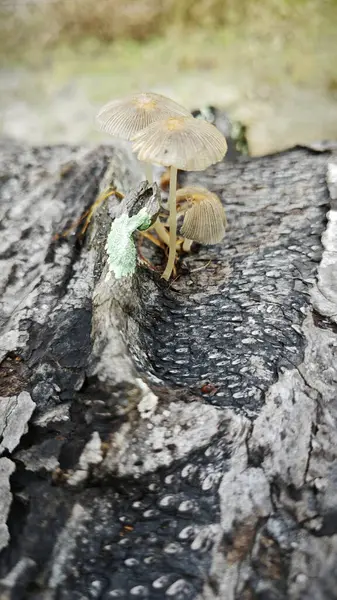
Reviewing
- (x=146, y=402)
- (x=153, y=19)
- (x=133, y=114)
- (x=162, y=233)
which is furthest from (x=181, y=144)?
(x=153, y=19)

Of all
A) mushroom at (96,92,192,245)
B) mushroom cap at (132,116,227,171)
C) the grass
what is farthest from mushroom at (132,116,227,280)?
the grass

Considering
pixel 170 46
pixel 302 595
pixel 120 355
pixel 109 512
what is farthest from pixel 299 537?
pixel 170 46

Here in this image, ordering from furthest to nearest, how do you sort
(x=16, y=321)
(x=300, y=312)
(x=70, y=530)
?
(x=16, y=321) < (x=300, y=312) < (x=70, y=530)

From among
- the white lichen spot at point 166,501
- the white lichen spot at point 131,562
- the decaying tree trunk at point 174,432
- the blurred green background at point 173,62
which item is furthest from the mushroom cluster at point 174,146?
the blurred green background at point 173,62

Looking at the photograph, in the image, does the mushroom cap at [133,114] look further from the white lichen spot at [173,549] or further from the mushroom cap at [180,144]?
the white lichen spot at [173,549]

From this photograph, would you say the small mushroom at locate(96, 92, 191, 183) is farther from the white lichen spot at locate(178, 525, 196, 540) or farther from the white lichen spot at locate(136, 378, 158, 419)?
the white lichen spot at locate(178, 525, 196, 540)

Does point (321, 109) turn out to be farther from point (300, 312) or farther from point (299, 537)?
point (299, 537)
